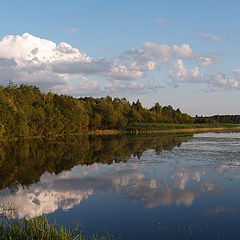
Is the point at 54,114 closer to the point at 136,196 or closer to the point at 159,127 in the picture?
the point at 159,127

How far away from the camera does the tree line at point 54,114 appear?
59.0 m

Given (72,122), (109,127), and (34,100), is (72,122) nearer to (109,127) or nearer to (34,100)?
(34,100)

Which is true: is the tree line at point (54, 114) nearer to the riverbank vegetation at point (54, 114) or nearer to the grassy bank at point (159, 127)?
the riverbank vegetation at point (54, 114)

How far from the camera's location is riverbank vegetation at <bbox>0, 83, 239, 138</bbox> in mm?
58969

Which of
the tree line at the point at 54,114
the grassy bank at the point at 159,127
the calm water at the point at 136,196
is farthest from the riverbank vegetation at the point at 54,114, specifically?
the calm water at the point at 136,196

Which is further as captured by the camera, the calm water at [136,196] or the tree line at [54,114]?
the tree line at [54,114]

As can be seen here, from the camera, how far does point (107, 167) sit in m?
27.0

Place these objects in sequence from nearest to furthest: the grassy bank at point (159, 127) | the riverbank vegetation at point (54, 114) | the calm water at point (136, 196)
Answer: the calm water at point (136, 196) → the riverbank vegetation at point (54, 114) → the grassy bank at point (159, 127)

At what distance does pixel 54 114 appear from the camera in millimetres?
77375

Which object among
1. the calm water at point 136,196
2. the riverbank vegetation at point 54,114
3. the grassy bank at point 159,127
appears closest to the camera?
the calm water at point 136,196

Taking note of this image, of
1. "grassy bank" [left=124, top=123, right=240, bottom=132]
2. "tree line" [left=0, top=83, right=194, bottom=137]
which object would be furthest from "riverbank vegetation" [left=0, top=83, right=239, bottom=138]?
"grassy bank" [left=124, top=123, right=240, bottom=132]

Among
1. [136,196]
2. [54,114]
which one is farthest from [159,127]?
[136,196]

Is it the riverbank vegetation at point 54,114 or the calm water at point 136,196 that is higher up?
the riverbank vegetation at point 54,114

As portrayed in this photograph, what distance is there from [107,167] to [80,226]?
1527 centimetres
